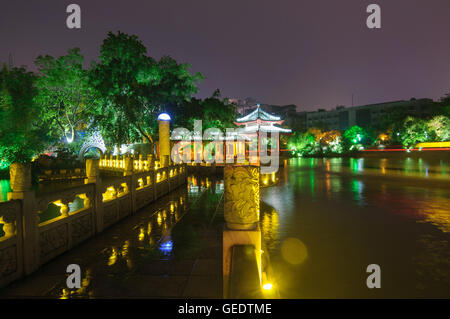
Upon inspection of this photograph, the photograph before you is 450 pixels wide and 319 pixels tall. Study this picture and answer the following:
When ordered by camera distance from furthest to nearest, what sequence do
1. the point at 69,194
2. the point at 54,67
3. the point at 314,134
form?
the point at 314,134 < the point at 54,67 < the point at 69,194

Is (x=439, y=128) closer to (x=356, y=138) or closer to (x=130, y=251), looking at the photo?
(x=356, y=138)

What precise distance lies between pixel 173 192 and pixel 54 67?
2114 cm

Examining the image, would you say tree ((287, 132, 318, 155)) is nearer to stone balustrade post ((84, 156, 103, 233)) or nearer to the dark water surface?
the dark water surface

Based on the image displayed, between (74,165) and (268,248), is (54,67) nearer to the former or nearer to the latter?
(74,165)

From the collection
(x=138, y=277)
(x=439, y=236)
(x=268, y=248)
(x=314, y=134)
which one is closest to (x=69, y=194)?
(x=138, y=277)

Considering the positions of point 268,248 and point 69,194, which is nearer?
point 69,194

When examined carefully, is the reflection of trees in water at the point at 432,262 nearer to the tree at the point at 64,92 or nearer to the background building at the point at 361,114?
the tree at the point at 64,92

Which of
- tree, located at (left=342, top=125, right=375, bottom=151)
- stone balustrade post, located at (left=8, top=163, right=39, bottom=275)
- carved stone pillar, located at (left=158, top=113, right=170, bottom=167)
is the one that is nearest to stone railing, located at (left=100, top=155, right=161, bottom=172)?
carved stone pillar, located at (left=158, top=113, right=170, bottom=167)

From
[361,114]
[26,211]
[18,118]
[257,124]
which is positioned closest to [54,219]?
[26,211]

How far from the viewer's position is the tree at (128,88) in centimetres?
1944

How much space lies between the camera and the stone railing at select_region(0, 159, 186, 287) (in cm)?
398

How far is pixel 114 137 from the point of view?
1995 centimetres

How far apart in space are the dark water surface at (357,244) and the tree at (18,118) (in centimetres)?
2018

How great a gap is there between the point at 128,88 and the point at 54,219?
51.9 feet
